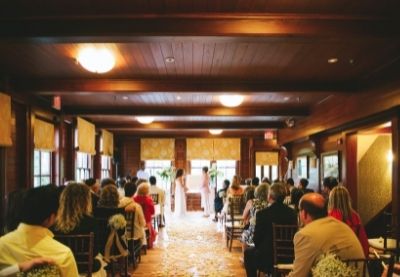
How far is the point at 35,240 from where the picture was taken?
196 centimetres

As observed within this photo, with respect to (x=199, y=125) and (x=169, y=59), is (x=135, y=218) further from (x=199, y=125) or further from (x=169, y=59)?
(x=199, y=125)

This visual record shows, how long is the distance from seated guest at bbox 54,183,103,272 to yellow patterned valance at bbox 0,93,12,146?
181 centimetres

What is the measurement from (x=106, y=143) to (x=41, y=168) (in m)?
4.72

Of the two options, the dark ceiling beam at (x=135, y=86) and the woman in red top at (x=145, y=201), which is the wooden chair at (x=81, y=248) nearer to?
the dark ceiling beam at (x=135, y=86)

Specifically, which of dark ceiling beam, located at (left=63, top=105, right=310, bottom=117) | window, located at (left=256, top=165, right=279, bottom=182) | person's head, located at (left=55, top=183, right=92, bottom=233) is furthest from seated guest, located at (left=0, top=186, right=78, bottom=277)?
window, located at (left=256, top=165, right=279, bottom=182)

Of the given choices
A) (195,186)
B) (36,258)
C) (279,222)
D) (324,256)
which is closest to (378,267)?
(279,222)

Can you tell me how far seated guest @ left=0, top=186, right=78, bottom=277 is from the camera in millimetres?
1924

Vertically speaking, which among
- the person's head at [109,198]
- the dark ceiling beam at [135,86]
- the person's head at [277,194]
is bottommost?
the person's head at [109,198]

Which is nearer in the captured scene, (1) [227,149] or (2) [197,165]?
(1) [227,149]

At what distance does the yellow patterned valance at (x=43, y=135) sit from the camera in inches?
268

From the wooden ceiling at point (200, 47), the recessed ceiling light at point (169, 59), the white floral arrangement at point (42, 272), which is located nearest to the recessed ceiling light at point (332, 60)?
the wooden ceiling at point (200, 47)

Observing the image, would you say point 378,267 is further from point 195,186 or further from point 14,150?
point 195,186

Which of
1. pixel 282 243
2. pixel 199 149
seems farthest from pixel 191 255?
pixel 199 149

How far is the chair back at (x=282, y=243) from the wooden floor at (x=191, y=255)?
1846 millimetres
